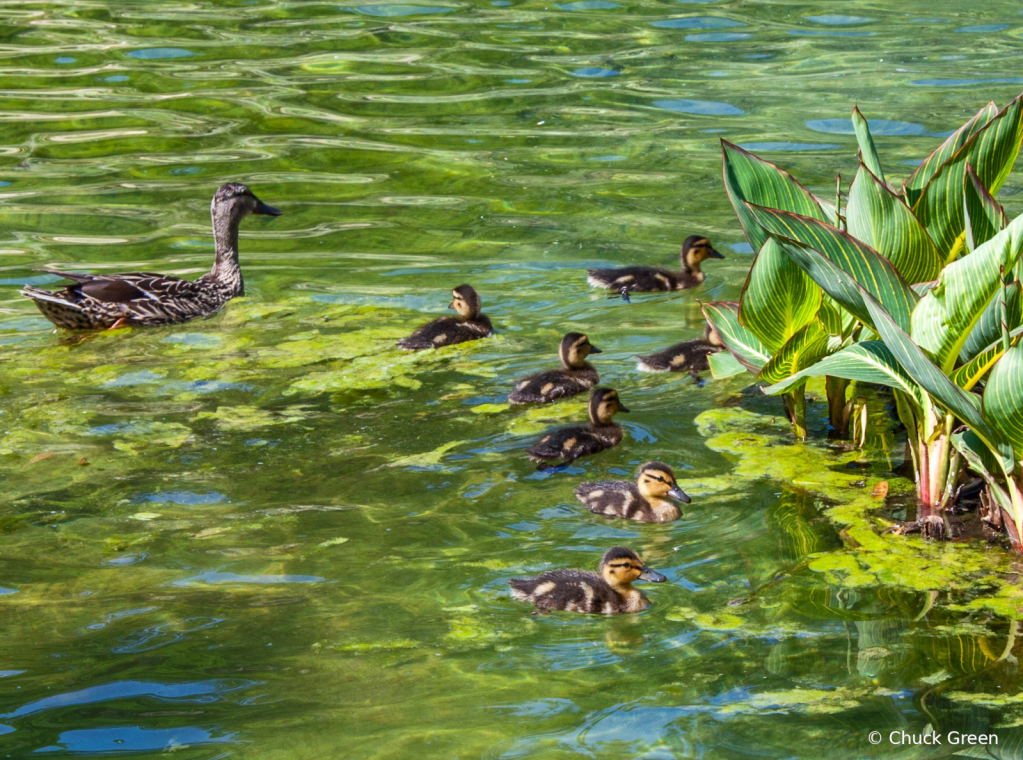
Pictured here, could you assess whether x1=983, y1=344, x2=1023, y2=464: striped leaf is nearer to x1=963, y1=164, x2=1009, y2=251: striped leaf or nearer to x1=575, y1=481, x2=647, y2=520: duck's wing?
x1=963, y1=164, x2=1009, y2=251: striped leaf

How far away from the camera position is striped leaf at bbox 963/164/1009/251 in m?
4.38

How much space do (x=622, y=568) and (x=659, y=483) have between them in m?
0.75

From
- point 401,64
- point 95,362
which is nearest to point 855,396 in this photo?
point 95,362

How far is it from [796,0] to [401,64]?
19.8 feet

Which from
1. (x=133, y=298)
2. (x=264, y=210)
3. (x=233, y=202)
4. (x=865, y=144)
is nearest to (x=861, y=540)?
(x=865, y=144)

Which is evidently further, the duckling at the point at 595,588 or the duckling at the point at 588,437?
the duckling at the point at 588,437

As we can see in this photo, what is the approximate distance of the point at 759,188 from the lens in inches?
196

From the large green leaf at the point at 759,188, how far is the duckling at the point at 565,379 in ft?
4.94

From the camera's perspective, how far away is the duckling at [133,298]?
751 cm

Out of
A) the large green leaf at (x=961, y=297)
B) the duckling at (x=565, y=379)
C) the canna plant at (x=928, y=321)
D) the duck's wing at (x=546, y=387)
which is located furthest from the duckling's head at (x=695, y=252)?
the large green leaf at (x=961, y=297)

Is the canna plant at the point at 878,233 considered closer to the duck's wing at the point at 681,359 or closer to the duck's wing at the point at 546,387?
the duck's wing at the point at 546,387

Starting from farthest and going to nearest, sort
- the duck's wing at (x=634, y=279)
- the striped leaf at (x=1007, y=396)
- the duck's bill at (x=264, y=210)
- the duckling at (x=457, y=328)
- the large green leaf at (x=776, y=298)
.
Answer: the duck's bill at (x=264, y=210) → the duck's wing at (x=634, y=279) → the duckling at (x=457, y=328) → the large green leaf at (x=776, y=298) → the striped leaf at (x=1007, y=396)

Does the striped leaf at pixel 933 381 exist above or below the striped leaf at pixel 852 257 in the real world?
below

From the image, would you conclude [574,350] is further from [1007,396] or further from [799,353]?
[1007,396]
